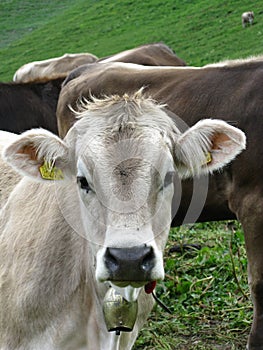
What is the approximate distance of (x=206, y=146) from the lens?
3416 mm

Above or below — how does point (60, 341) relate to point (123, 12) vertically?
above

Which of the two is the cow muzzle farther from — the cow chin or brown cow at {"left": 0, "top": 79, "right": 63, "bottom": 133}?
brown cow at {"left": 0, "top": 79, "right": 63, "bottom": 133}

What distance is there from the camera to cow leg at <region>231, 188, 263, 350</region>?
478 centimetres

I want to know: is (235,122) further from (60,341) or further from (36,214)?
(60,341)

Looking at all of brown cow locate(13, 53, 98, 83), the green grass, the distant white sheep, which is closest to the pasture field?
the green grass

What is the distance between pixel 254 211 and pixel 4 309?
1.91 m

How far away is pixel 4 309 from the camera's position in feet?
11.8

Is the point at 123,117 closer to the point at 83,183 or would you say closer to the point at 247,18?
the point at 83,183

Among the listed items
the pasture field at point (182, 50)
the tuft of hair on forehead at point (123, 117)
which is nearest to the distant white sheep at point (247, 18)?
the pasture field at point (182, 50)

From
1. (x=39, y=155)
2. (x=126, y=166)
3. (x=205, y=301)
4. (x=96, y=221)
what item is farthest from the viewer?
(x=205, y=301)

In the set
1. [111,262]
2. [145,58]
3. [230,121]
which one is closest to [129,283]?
[111,262]

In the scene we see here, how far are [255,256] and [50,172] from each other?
192 centimetres

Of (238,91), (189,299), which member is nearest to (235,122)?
(238,91)

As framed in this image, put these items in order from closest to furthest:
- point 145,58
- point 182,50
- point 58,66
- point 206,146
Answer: point 206,146, point 145,58, point 58,66, point 182,50
